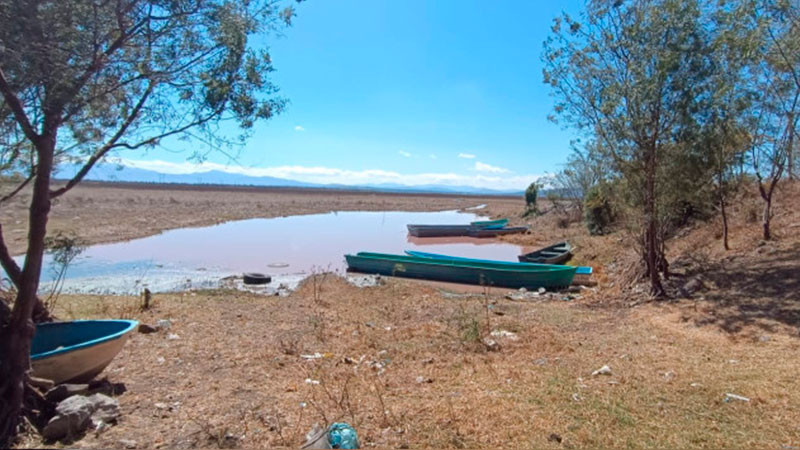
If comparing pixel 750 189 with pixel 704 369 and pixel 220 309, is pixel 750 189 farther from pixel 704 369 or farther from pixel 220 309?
pixel 220 309

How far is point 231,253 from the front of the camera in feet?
57.3

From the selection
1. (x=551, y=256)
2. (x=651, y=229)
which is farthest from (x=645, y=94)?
(x=551, y=256)

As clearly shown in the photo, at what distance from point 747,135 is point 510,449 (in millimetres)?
10857

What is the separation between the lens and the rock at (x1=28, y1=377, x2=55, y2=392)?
3.62 metres

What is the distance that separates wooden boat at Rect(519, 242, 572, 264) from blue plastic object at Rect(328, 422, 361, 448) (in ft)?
39.9

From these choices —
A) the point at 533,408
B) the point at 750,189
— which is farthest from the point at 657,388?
the point at 750,189

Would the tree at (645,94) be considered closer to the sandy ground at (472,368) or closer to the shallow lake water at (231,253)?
the sandy ground at (472,368)

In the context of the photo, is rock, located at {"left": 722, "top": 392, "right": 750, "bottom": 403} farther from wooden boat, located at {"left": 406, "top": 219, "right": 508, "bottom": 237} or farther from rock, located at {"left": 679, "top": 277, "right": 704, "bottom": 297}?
wooden boat, located at {"left": 406, "top": 219, "right": 508, "bottom": 237}

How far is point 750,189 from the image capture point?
13898mm

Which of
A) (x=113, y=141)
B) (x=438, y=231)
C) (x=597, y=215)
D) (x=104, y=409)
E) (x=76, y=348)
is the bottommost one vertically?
(x=438, y=231)

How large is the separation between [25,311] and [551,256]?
45.9 feet

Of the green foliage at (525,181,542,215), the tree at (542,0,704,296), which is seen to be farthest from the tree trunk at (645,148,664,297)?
the green foliage at (525,181,542,215)

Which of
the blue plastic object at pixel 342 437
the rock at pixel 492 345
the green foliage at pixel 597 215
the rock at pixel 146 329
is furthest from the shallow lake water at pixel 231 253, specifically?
the blue plastic object at pixel 342 437

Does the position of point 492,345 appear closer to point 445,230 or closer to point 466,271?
point 466,271
